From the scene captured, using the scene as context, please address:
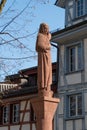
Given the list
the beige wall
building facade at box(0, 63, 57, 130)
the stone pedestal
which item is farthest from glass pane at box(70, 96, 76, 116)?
the stone pedestal

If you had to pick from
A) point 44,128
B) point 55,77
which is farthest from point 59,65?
point 44,128

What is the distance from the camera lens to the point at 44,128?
1062cm

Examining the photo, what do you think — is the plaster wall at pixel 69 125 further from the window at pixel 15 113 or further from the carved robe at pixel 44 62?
the carved robe at pixel 44 62

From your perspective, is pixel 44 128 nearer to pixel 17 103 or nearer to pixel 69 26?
pixel 69 26

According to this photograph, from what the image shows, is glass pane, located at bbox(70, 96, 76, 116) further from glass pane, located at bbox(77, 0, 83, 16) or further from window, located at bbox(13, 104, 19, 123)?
glass pane, located at bbox(77, 0, 83, 16)

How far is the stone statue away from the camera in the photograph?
1095 centimetres

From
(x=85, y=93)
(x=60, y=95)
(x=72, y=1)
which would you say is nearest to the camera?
(x=85, y=93)

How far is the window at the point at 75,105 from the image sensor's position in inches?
949

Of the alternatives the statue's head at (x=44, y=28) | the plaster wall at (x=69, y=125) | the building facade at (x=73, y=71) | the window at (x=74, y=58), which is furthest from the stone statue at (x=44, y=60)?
the plaster wall at (x=69, y=125)

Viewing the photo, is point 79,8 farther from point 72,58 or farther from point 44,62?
point 44,62

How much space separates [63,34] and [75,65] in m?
1.96

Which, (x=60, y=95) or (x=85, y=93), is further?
(x=60, y=95)

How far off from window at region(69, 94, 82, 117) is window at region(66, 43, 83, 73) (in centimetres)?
160

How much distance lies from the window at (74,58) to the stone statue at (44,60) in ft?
42.8
